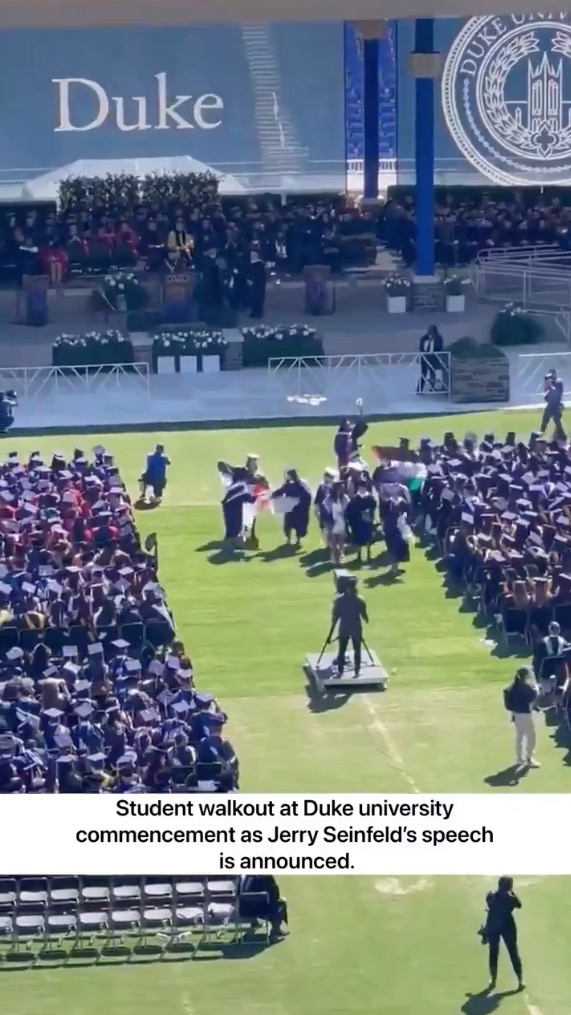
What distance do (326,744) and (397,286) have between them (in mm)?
14141

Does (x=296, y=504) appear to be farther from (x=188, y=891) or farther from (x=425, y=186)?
(x=425, y=186)

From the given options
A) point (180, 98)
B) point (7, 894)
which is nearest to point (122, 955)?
point (7, 894)

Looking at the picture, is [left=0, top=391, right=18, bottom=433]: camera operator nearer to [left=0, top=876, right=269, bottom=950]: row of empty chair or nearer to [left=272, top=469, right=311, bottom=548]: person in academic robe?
[left=272, top=469, right=311, bottom=548]: person in academic robe

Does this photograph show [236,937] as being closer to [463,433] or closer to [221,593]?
[221,593]

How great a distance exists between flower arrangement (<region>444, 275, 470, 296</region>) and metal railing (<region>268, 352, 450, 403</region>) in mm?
2593

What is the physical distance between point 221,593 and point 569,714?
4343mm

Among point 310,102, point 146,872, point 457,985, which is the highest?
point 310,102

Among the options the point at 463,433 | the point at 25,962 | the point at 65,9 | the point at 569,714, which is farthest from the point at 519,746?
the point at 463,433

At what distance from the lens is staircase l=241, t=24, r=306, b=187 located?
1398 inches

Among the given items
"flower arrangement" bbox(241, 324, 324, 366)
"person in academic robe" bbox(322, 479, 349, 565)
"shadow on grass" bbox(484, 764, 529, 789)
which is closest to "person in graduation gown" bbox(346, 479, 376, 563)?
"person in academic robe" bbox(322, 479, 349, 565)

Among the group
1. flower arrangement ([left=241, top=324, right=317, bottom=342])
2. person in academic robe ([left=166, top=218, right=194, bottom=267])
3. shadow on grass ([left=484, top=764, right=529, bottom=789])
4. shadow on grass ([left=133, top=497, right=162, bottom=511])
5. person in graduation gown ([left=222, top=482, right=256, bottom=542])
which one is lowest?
shadow on grass ([left=484, top=764, right=529, bottom=789])

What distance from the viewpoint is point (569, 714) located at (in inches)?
620

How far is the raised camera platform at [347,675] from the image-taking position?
1725 centimetres
